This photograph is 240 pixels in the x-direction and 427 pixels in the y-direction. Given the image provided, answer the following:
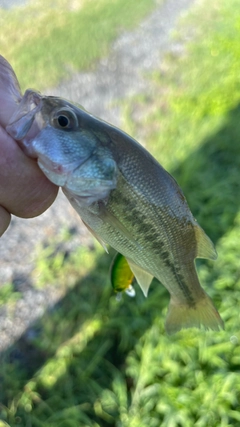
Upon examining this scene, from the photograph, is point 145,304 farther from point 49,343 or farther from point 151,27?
point 151,27

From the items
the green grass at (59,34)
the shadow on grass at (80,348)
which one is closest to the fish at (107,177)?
the shadow on grass at (80,348)

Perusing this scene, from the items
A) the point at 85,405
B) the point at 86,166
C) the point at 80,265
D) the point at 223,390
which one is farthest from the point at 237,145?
the point at 86,166

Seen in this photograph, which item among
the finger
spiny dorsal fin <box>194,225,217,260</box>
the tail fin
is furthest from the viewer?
the tail fin

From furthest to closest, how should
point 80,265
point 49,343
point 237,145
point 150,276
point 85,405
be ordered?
point 237,145
point 80,265
point 49,343
point 85,405
point 150,276

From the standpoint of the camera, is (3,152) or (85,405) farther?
(85,405)

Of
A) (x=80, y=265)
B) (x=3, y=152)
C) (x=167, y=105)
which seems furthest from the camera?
(x=167, y=105)

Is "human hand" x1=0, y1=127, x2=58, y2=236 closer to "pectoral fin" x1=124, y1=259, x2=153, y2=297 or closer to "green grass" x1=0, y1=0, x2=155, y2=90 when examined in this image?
"pectoral fin" x1=124, y1=259, x2=153, y2=297

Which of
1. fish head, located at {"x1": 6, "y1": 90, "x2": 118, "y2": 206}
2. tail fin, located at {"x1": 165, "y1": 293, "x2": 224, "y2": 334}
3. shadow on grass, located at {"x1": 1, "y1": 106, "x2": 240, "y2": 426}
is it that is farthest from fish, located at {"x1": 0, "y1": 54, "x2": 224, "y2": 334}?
shadow on grass, located at {"x1": 1, "y1": 106, "x2": 240, "y2": 426}
